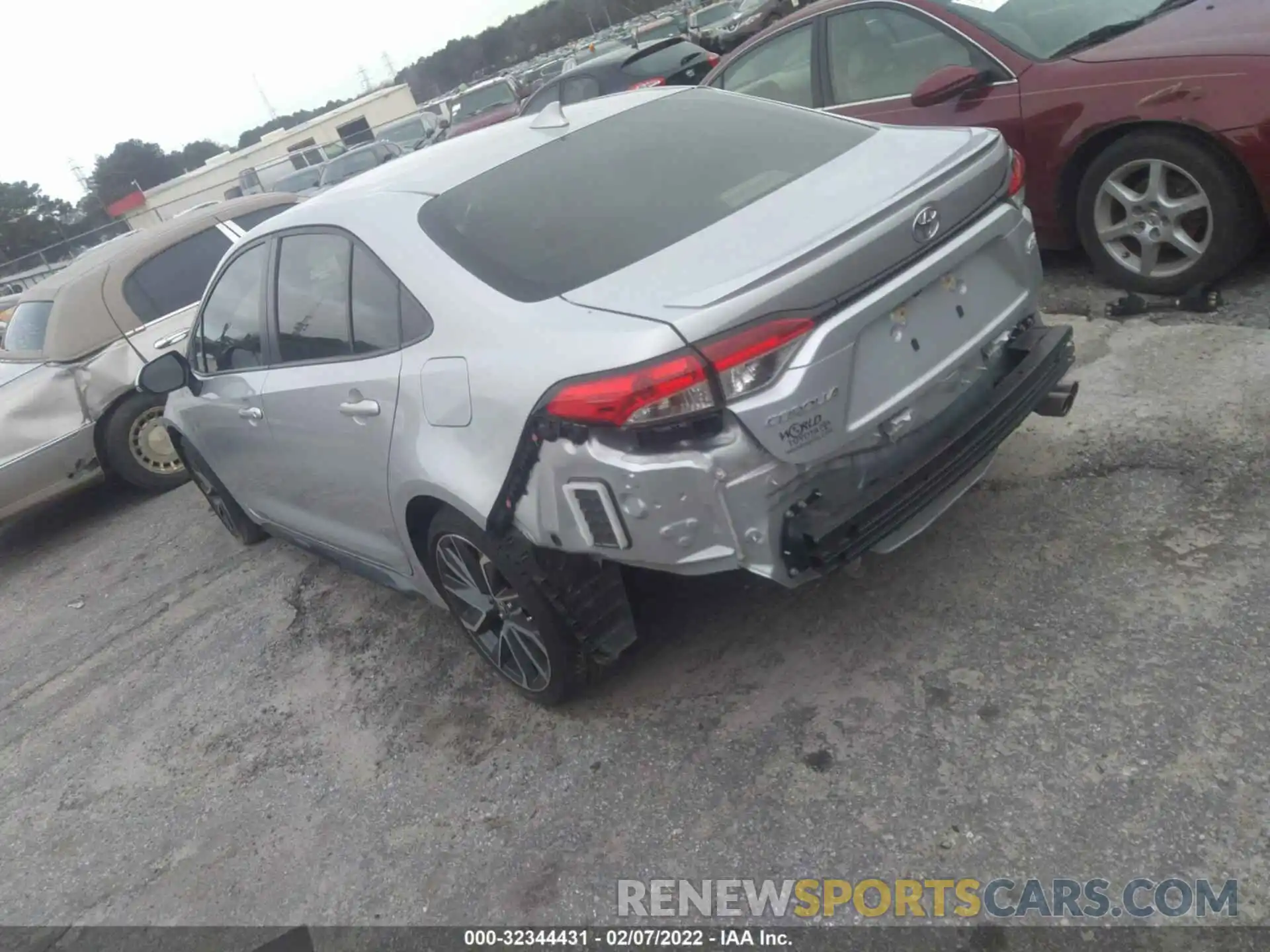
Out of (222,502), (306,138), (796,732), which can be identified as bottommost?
(796,732)

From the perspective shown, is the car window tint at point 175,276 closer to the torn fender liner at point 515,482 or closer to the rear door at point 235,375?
the rear door at point 235,375

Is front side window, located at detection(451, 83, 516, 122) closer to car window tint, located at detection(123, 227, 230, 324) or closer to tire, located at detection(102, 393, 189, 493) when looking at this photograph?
car window tint, located at detection(123, 227, 230, 324)


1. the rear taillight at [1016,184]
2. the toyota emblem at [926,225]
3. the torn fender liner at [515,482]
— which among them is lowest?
the torn fender liner at [515,482]

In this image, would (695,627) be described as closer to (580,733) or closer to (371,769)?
(580,733)

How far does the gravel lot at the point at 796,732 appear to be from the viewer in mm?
2463

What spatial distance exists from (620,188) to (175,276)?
5.24 m

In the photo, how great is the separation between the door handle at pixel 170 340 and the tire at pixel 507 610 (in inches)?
172

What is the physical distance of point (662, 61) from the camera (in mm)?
11172

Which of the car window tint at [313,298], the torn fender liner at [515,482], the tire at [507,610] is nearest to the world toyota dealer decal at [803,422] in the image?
the torn fender liner at [515,482]

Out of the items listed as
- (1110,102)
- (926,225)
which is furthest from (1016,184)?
(1110,102)

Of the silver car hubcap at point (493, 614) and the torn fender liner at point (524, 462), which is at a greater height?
the torn fender liner at point (524, 462)

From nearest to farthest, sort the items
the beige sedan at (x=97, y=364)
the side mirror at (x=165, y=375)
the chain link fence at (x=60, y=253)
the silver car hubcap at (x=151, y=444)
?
the side mirror at (x=165, y=375) → the beige sedan at (x=97, y=364) → the silver car hubcap at (x=151, y=444) → the chain link fence at (x=60, y=253)

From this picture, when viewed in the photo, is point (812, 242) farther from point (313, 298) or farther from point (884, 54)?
point (884, 54)

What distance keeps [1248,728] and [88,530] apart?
7.24 metres
